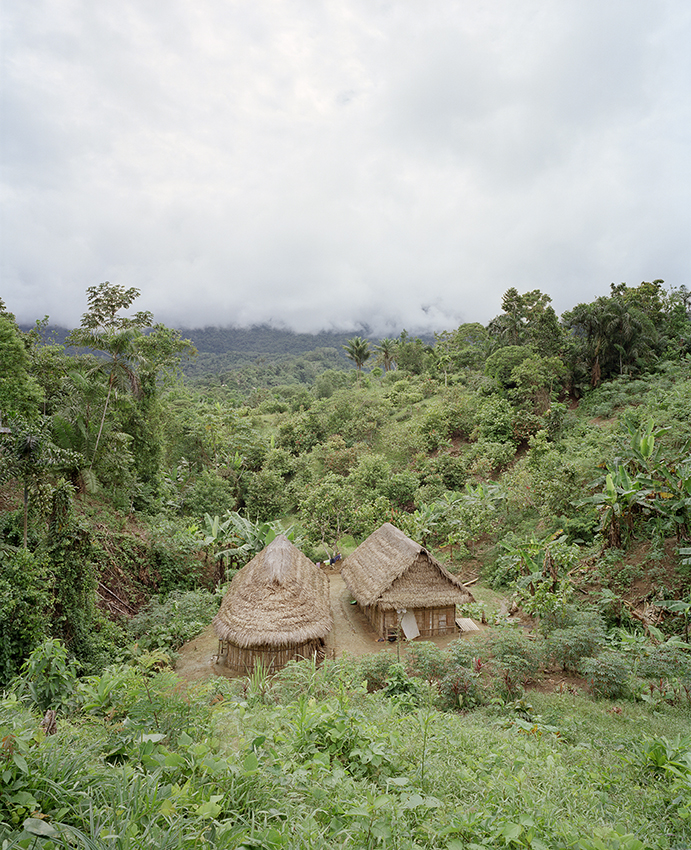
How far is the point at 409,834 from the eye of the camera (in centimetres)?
240

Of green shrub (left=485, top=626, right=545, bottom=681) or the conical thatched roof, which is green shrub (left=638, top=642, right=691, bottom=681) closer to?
green shrub (left=485, top=626, right=545, bottom=681)

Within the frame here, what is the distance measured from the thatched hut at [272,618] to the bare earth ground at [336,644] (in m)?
0.36

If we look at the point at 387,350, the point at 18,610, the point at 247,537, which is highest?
the point at 387,350

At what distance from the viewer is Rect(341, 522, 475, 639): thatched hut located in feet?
34.0

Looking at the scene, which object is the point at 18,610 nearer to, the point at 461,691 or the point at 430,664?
the point at 430,664

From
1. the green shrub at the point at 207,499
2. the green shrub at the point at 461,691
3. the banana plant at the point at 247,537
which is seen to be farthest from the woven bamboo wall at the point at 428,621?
the green shrub at the point at 207,499

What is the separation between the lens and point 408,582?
1060 centimetres

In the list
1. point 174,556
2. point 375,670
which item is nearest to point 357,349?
point 174,556

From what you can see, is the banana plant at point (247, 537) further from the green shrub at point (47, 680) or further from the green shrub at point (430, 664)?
the green shrub at point (47, 680)

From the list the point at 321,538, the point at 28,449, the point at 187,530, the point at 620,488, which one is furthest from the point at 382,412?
the point at 28,449

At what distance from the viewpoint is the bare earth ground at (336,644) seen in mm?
9773

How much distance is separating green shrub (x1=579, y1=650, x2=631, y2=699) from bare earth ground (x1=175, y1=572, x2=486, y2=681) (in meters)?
3.38

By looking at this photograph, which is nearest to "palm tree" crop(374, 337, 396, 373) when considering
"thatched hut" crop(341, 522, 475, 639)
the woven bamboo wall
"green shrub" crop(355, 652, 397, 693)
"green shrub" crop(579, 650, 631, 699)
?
"thatched hut" crop(341, 522, 475, 639)

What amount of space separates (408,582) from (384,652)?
9.93 feet
